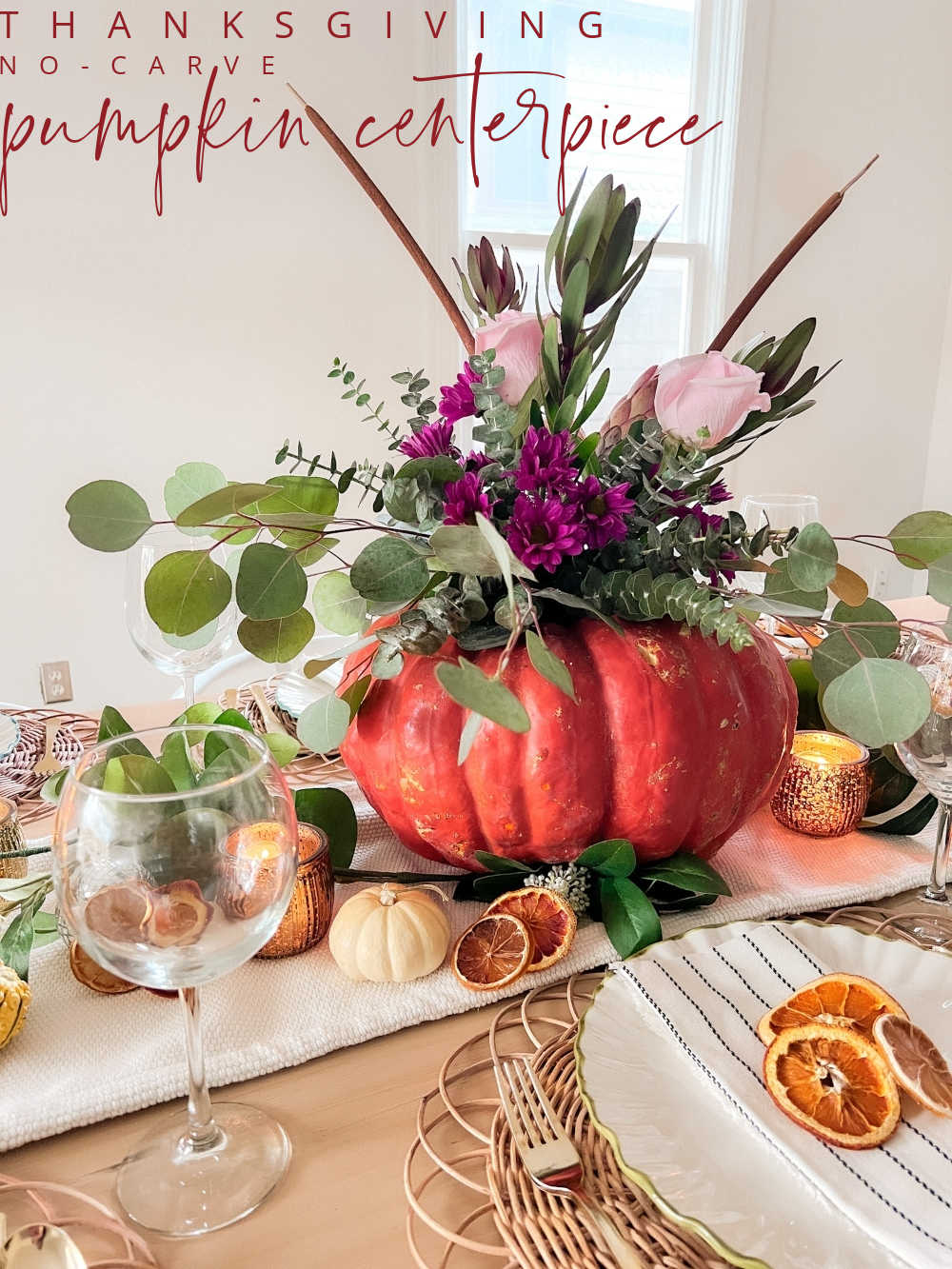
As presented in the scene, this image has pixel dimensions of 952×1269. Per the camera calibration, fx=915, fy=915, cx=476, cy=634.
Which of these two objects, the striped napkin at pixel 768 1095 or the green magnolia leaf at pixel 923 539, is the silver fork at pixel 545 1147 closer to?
the striped napkin at pixel 768 1095

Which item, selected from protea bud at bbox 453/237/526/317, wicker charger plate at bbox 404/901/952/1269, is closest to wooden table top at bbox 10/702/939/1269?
wicker charger plate at bbox 404/901/952/1269

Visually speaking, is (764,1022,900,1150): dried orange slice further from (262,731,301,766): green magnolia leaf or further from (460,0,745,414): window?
(460,0,745,414): window

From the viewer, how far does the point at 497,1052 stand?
52 cm

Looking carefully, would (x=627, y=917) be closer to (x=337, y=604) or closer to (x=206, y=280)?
(x=337, y=604)

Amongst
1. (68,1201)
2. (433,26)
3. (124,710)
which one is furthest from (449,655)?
(433,26)

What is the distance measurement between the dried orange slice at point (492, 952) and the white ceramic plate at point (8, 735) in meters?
0.54

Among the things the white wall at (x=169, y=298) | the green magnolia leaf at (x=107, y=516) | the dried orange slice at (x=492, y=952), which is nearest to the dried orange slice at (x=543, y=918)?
the dried orange slice at (x=492, y=952)

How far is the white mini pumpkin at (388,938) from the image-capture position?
554 millimetres

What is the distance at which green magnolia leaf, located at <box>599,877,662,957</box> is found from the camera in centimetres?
57

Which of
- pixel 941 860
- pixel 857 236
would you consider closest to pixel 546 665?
pixel 941 860

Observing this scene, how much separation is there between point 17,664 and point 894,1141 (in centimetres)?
227

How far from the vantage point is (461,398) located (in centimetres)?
57

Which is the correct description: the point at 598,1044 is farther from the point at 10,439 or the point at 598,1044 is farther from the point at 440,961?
the point at 10,439

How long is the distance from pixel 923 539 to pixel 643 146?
2525 millimetres
